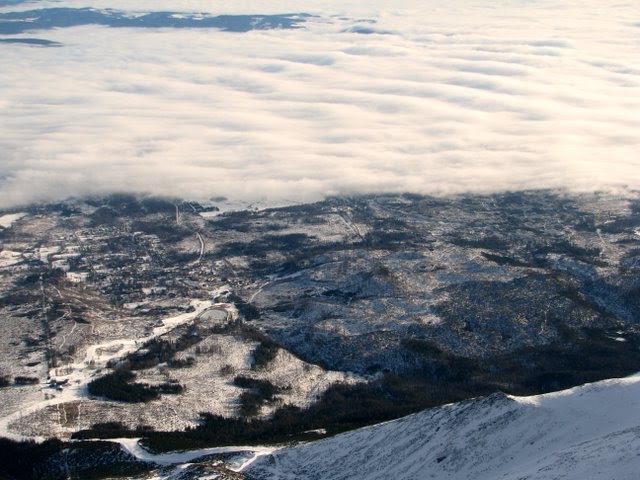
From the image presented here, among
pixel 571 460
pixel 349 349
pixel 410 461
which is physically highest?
pixel 571 460

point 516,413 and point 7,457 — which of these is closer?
point 516,413

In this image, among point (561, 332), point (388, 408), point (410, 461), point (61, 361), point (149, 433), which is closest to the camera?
point (410, 461)

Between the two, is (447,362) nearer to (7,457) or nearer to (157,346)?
(157,346)

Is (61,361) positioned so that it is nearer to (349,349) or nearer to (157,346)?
(157,346)

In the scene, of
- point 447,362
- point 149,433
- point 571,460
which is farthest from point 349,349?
point 571,460

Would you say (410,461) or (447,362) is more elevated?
(410,461)

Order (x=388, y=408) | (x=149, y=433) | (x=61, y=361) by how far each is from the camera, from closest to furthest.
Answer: (x=149, y=433) → (x=388, y=408) → (x=61, y=361)
